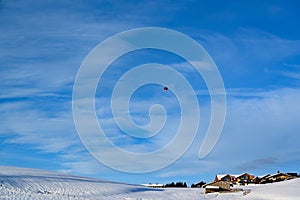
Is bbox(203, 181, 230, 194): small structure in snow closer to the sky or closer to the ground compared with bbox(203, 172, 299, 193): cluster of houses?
closer to the ground

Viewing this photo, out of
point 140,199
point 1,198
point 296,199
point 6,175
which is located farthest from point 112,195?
point 296,199

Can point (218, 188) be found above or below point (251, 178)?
below

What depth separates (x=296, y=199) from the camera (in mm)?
47031

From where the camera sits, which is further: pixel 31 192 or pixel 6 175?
pixel 6 175

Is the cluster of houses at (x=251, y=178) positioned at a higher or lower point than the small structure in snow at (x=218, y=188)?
higher

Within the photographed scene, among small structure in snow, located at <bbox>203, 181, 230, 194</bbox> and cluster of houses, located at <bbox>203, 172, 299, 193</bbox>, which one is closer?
small structure in snow, located at <bbox>203, 181, 230, 194</bbox>

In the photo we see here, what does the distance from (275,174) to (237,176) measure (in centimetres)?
1550

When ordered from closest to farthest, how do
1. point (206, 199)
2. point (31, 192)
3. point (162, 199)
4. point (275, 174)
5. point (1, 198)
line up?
point (1, 198)
point (31, 192)
point (162, 199)
point (206, 199)
point (275, 174)

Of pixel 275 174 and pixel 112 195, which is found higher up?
pixel 275 174

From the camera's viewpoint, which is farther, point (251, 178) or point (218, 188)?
point (251, 178)

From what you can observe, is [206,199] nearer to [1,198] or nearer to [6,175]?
[6,175]

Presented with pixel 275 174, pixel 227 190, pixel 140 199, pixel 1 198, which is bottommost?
pixel 1 198

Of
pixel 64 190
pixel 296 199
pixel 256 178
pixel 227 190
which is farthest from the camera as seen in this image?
pixel 256 178

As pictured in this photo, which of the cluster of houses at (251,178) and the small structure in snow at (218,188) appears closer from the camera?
the small structure in snow at (218,188)
